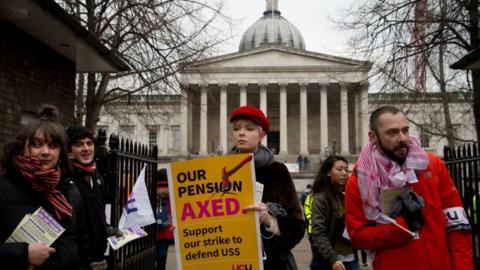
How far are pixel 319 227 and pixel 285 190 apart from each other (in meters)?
1.89

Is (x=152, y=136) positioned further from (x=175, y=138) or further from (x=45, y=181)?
(x=45, y=181)

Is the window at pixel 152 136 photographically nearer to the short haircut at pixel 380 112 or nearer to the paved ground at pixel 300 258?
the paved ground at pixel 300 258

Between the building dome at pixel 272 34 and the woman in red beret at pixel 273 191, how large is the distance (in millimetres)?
68079

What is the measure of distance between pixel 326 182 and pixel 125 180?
7.61 ft

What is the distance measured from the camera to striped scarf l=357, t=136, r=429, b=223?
3146 millimetres

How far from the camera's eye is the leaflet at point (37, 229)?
2.96 m

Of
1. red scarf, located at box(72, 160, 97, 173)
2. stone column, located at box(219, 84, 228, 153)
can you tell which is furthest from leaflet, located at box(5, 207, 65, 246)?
stone column, located at box(219, 84, 228, 153)


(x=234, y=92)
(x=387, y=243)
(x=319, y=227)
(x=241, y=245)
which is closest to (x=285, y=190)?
(x=241, y=245)

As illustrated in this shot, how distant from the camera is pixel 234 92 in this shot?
203ft

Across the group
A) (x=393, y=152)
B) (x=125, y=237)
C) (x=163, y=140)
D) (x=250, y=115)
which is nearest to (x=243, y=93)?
(x=163, y=140)

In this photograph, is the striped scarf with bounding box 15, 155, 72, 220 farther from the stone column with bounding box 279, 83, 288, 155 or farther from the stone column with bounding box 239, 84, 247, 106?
the stone column with bounding box 279, 83, 288, 155

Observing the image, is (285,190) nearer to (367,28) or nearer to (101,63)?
(101,63)

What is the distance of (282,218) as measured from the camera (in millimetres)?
3412

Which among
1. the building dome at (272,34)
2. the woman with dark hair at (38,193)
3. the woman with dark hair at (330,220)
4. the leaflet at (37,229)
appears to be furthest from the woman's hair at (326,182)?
the building dome at (272,34)
